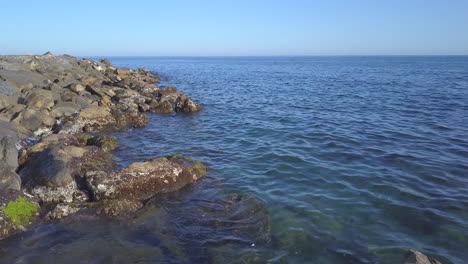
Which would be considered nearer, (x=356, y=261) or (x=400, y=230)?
(x=356, y=261)

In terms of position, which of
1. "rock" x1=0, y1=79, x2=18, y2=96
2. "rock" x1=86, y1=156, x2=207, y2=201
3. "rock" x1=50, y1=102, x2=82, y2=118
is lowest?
"rock" x1=86, y1=156, x2=207, y2=201

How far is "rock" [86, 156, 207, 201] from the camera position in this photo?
10672mm

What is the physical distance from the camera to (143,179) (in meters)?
11.3

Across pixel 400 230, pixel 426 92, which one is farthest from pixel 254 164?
pixel 426 92

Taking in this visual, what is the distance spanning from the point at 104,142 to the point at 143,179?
531cm

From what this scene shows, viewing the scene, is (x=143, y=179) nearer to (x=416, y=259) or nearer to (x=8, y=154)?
(x=8, y=154)

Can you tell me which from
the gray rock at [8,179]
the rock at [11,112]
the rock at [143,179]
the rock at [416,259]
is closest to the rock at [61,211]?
the rock at [143,179]

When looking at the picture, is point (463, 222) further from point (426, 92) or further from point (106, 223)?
point (426, 92)

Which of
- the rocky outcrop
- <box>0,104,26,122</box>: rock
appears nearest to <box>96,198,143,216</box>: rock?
the rocky outcrop

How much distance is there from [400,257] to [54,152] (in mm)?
11845

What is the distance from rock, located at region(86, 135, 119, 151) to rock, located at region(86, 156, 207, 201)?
4.31 m

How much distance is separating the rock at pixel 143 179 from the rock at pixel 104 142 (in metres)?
4.31

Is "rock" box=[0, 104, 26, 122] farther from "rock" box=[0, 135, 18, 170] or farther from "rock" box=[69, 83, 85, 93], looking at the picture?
"rock" box=[69, 83, 85, 93]

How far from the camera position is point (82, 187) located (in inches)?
442
